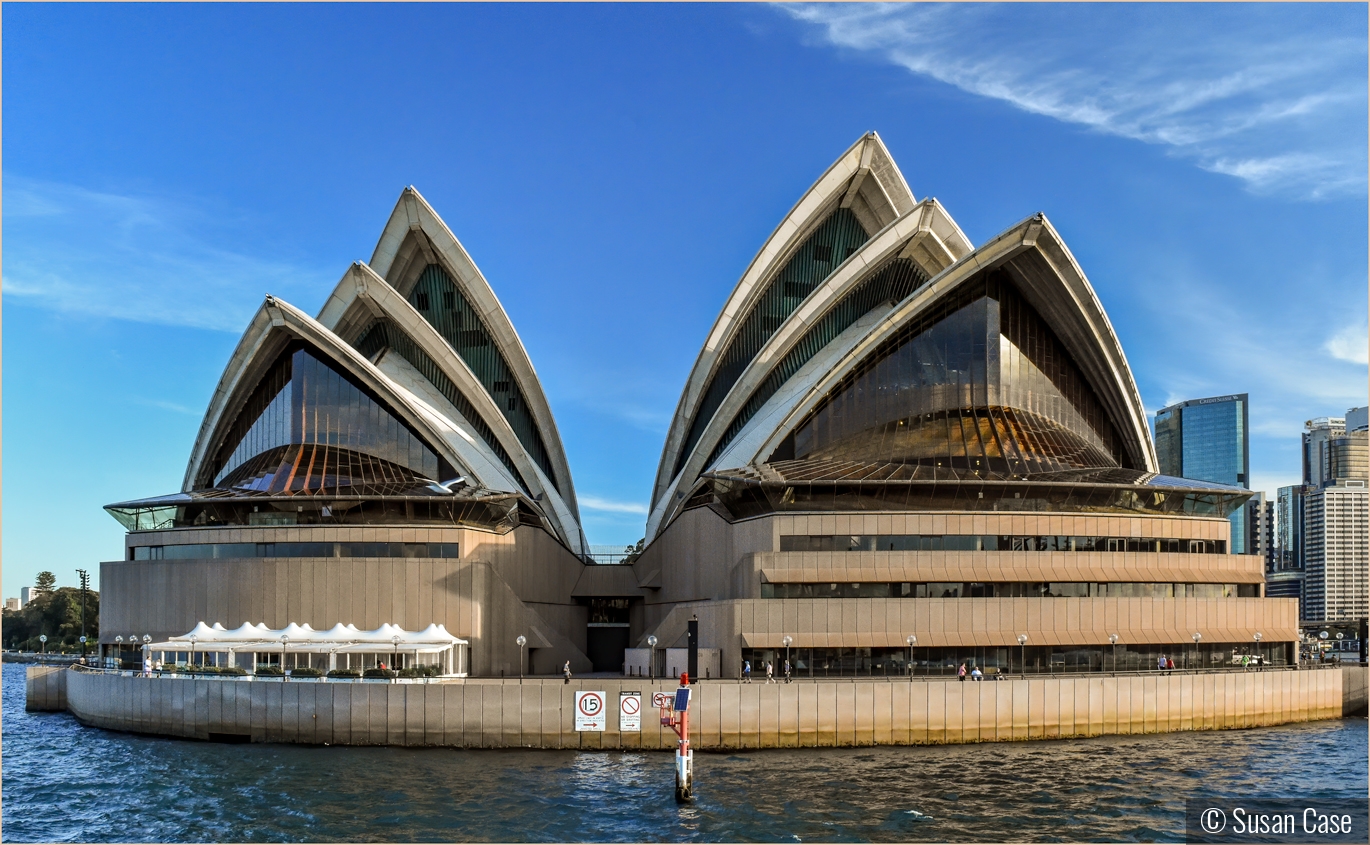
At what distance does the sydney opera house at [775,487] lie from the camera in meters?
52.5

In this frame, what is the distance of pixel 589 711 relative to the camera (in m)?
44.3

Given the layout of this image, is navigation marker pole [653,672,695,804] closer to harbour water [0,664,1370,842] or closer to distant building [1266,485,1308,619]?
harbour water [0,664,1370,842]

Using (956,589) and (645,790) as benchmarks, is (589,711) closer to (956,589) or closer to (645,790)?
(645,790)

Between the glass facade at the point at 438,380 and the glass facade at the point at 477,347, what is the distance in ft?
6.91

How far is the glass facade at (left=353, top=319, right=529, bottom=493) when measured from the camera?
73.2m

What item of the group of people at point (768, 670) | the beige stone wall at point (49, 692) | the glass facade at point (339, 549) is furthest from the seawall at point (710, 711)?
the beige stone wall at point (49, 692)

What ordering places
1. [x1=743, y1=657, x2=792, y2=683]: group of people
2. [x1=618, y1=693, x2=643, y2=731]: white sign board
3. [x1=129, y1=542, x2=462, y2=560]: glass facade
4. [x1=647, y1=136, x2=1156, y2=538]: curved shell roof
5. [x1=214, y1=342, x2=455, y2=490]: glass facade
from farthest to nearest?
[x1=214, y1=342, x2=455, y2=490]: glass facade → [x1=647, y1=136, x2=1156, y2=538]: curved shell roof → [x1=129, y1=542, x2=462, y2=560]: glass facade → [x1=743, y1=657, x2=792, y2=683]: group of people → [x1=618, y1=693, x2=643, y2=731]: white sign board

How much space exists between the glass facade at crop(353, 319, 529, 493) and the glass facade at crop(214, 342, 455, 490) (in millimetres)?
5971

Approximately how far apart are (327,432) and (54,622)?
9332 cm

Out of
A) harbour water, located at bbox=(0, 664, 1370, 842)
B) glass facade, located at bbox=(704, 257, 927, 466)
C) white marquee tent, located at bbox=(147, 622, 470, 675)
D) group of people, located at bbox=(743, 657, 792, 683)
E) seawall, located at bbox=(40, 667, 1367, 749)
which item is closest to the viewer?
harbour water, located at bbox=(0, 664, 1370, 842)

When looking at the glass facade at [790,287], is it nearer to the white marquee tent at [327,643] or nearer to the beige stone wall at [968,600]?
the beige stone wall at [968,600]

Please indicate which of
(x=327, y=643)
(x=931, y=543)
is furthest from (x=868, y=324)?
(x=327, y=643)

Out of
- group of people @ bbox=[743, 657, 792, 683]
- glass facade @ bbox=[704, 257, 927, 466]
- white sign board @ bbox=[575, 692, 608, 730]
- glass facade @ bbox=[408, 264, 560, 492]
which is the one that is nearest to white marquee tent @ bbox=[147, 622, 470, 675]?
white sign board @ bbox=[575, 692, 608, 730]

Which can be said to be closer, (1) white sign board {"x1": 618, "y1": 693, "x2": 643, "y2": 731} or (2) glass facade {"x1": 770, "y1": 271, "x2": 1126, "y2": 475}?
(1) white sign board {"x1": 618, "y1": 693, "x2": 643, "y2": 731}
